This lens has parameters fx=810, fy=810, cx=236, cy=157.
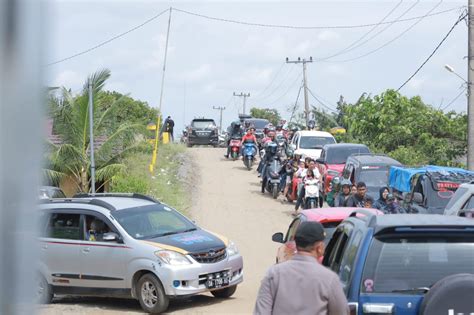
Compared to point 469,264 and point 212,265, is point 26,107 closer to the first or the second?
point 469,264

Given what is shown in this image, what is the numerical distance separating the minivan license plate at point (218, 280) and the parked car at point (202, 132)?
118 ft

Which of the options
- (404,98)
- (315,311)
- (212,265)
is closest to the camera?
(315,311)

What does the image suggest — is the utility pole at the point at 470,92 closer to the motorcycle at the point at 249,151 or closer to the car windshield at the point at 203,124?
the motorcycle at the point at 249,151

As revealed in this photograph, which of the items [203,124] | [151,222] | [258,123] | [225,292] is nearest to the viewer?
[225,292]

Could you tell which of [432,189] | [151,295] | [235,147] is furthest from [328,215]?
[235,147]

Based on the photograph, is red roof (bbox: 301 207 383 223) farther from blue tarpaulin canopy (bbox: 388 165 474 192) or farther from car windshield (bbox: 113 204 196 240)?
blue tarpaulin canopy (bbox: 388 165 474 192)

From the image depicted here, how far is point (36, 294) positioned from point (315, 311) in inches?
139

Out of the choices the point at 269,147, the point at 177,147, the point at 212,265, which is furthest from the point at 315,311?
the point at 177,147

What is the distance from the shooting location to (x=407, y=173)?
1784 cm

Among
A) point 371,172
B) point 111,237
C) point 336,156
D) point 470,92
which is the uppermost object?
point 470,92

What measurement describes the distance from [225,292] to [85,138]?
1238cm

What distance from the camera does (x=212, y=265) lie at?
43.1 ft

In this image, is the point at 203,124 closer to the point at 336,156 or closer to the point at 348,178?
the point at 336,156

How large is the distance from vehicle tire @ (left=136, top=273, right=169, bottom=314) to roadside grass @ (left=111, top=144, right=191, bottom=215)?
11732 millimetres
